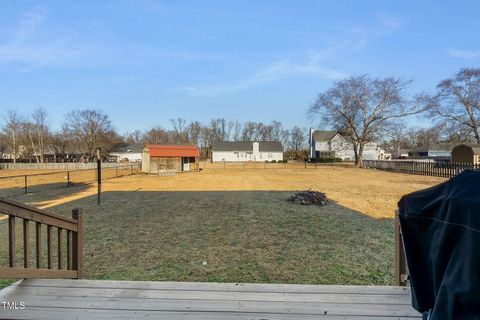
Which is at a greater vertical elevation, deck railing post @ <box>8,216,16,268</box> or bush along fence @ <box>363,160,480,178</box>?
deck railing post @ <box>8,216,16,268</box>

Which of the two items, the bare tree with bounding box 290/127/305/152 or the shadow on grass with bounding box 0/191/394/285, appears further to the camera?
the bare tree with bounding box 290/127/305/152

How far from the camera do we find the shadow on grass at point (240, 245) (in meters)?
5.67

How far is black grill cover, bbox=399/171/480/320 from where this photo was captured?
5.13 feet

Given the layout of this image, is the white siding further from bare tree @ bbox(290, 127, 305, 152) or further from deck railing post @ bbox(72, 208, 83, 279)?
deck railing post @ bbox(72, 208, 83, 279)

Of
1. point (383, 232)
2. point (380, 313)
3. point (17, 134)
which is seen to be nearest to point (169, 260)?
point (380, 313)

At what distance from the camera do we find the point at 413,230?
1988 mm

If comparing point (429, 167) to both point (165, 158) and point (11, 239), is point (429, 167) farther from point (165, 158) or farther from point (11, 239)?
point (11, 239)

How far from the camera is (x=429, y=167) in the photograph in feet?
107

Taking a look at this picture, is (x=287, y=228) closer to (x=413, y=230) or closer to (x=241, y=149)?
(x=413, y=230)

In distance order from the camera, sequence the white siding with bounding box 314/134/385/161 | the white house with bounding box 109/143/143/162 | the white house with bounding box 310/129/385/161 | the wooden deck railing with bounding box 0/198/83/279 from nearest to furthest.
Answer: the wooden deck railing with bounding box 0/198/83/279 → the white siding with bounding box 314/134/385/161 → the white house with bounding box 310/129/385/161 → the white house with bounding box 109/143/143/162

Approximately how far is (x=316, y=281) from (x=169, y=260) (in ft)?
8.43

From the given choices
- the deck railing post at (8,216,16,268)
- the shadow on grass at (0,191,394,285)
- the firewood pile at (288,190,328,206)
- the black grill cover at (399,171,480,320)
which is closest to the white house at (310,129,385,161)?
the firewood pile at (288,190,328,206)

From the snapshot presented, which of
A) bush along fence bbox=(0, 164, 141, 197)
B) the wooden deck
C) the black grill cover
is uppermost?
the black grill cover

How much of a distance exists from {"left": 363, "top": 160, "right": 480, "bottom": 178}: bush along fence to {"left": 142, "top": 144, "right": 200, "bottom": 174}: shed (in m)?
23.1
